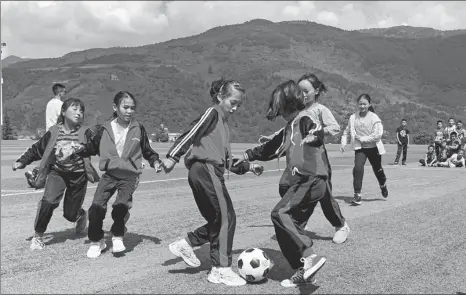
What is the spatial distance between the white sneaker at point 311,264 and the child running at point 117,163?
1.87 m

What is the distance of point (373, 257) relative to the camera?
539 cm

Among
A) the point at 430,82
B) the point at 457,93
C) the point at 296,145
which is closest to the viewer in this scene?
the point at 296,145

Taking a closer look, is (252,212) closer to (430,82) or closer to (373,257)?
(373,257)

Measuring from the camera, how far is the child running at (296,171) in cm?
443

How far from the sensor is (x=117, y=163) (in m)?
5.51

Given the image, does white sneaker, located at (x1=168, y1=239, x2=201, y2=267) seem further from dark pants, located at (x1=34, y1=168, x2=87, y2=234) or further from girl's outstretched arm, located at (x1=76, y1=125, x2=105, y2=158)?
dark pants, located at (x1=34, y1=168, x2=87, y2=234)

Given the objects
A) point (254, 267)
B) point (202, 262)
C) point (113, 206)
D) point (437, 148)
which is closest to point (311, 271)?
point (254, 267)

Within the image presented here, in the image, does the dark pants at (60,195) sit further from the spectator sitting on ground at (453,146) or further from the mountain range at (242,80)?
the mountain range at (242,80)

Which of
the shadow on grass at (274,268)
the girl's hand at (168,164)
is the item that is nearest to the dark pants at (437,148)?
the shadow on grass at (274,268)

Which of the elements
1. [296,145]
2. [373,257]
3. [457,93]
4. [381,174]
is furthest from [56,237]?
[457,93]

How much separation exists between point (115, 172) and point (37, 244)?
122 centimetres

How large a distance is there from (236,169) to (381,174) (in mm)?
5556

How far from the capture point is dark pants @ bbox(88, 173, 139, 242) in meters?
5.40

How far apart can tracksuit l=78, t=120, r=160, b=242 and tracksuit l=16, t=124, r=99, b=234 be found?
0.29 m
